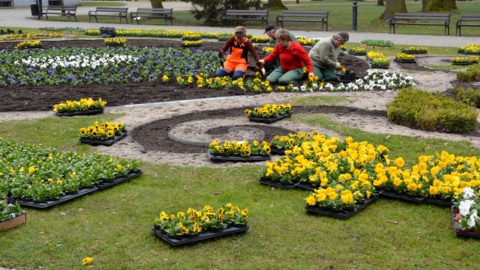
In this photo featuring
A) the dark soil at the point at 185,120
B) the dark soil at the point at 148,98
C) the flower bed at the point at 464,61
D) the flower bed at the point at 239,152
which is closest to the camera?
the flower bed at the point at 239,152

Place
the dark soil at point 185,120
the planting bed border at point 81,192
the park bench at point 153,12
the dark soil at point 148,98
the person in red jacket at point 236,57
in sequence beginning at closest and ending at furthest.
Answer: the planting bed border at point 81,192 < the dark soil at point 185,120 < the dark soil at point 148,98 < the person in red jacket at point 236,57 < the park bench at point 153,12

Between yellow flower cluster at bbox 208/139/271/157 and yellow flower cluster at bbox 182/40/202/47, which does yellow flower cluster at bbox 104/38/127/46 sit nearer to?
yellow flower cluster at bbox 182/40/202/47

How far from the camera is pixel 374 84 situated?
45.5 feet

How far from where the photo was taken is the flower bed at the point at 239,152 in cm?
847

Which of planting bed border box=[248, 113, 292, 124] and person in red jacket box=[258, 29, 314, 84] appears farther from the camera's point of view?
person in red jacket box=[258, 29, 314, 84]

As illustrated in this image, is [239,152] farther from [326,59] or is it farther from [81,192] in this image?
[326,59]

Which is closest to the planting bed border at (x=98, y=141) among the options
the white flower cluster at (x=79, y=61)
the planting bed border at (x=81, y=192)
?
the planting bed border at (x=81, y=192)

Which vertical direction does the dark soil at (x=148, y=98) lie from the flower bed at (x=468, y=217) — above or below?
above

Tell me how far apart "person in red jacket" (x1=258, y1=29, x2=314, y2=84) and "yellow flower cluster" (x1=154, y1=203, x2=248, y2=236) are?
7771 mm

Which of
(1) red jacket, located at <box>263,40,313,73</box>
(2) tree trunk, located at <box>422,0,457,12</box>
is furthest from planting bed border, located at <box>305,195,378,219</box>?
(2) tree trunk, located at <box>422,0,457,12</box>

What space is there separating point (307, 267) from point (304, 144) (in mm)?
2928

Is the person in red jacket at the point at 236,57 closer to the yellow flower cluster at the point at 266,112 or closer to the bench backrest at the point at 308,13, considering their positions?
the yellow flower cluster at the point at 266,112

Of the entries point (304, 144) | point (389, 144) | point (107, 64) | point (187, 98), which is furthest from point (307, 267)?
point (107, 64)

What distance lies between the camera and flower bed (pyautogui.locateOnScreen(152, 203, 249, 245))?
588cm
